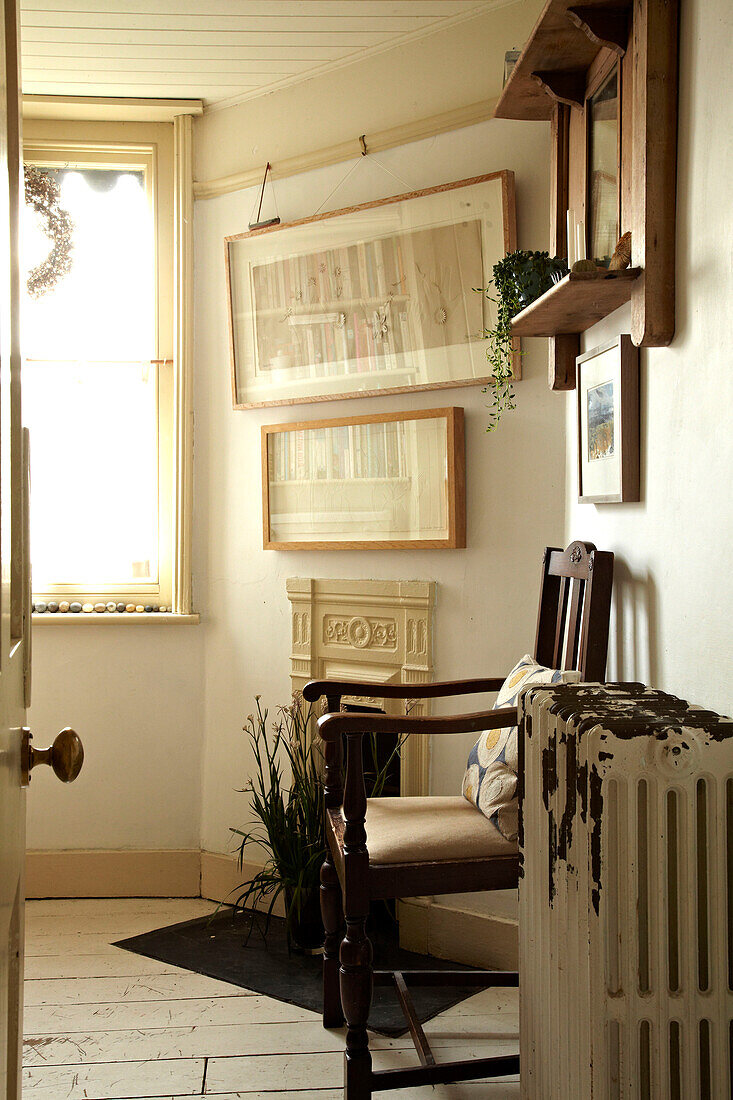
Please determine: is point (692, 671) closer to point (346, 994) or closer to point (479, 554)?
point (346, 994)

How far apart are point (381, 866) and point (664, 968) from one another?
768mm

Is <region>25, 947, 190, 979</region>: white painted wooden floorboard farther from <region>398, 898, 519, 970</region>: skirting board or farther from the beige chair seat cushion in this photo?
the beige chair seat cushion

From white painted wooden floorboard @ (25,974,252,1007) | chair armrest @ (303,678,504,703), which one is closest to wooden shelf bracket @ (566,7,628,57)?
chair armrest @ (303,678,504,703)

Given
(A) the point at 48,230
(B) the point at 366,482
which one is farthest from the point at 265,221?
(B) the point at 366,482

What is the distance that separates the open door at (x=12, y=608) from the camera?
0.95 metres

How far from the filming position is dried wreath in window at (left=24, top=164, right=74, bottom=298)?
3396 mm

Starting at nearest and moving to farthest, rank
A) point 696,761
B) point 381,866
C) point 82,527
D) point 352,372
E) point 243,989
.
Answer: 1. point 696,761
2. point 381,866
3. point 243,989
4. point 352,372
5. point 82,527

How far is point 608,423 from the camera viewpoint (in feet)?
6.75

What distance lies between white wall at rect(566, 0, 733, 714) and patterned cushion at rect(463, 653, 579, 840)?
0.26 metres

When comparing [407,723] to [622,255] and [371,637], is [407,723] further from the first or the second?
[371,637]

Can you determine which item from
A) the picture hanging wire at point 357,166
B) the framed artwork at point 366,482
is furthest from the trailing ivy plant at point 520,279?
the picture hanging wire at point 357,166

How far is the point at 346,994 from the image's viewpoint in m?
1.89

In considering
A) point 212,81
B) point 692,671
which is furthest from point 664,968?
point 212,81

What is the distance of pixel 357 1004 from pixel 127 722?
179cm
